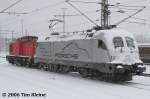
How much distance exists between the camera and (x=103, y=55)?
18.6 m

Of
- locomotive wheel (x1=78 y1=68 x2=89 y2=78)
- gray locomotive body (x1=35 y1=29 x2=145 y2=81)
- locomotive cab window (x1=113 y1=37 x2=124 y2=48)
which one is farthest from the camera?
locomotive wheel (x1=78 y1=68 x2=89 y2=78)

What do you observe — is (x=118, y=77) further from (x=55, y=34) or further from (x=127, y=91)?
(x=55, y=34)

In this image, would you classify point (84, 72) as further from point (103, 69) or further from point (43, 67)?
point (43, 67)

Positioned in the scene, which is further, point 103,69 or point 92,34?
point 92,34

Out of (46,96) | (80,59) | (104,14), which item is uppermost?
(104,14)

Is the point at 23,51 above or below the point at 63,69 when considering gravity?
above

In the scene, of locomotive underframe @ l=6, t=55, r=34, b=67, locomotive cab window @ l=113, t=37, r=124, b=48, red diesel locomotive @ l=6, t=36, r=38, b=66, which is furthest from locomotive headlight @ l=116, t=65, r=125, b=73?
locomotive underframe @ l=6, t=55, r=34, b=67

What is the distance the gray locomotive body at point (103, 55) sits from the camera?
18.2 metres

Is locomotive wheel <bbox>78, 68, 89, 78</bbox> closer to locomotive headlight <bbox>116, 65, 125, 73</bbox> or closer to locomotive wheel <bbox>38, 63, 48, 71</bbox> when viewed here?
locomotive headlight <bbox>116, 65, 125, 73</bbox>

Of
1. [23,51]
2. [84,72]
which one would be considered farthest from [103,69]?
[23,51]

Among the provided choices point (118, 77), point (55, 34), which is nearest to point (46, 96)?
point (118, 77)

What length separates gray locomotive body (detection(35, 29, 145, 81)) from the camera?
18172 mm

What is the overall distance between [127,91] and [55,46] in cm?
1018

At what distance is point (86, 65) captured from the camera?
65.8 ft
